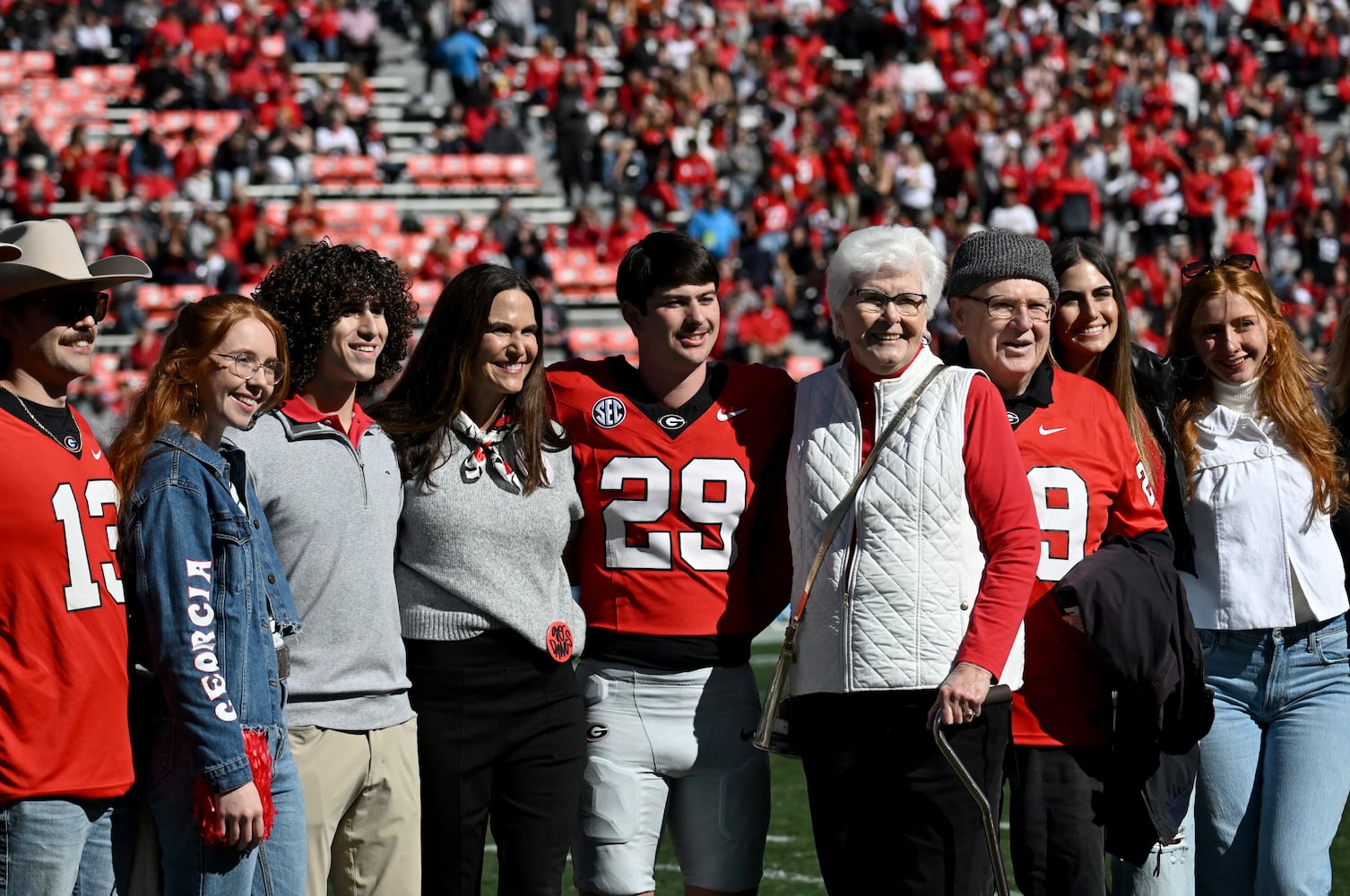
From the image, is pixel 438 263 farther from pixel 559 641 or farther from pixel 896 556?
pixel 896 556

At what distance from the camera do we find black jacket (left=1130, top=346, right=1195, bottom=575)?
3.85m

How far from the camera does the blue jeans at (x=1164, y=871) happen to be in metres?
3.59

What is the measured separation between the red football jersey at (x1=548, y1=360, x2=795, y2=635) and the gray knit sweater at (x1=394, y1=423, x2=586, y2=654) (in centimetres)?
15

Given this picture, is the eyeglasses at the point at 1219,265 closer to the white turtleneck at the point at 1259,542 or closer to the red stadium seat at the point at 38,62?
the white turtleneck at the point at 1259,542

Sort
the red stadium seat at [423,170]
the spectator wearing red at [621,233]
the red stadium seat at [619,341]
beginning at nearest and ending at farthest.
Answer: the red stadium seat at [619,341], the spectator wearing red at [621,233], the red stadium seat at [423,170]

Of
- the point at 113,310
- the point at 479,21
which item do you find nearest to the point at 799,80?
the point at 479,21

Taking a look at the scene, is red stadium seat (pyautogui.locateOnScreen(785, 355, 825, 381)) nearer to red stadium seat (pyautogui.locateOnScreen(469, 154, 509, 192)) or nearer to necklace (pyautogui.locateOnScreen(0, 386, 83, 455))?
red stadium seat (pyautogui.locateOnScreen(469, 154, 509, 192))

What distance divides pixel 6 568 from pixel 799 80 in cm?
1981

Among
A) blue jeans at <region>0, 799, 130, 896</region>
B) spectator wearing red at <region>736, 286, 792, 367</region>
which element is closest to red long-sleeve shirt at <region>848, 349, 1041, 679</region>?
blue jeans at <region>0, 799, 130, 896</region>

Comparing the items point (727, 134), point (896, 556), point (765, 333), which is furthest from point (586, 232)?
point (896, 556)

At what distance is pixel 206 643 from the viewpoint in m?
2.98

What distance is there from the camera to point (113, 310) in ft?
50.6

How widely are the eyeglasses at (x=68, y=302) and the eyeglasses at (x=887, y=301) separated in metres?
1.47

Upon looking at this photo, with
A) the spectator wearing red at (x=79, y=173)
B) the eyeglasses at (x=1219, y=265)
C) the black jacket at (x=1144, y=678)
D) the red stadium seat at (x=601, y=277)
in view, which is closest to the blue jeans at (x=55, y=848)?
the black jacket at (x=1144, y=678)
